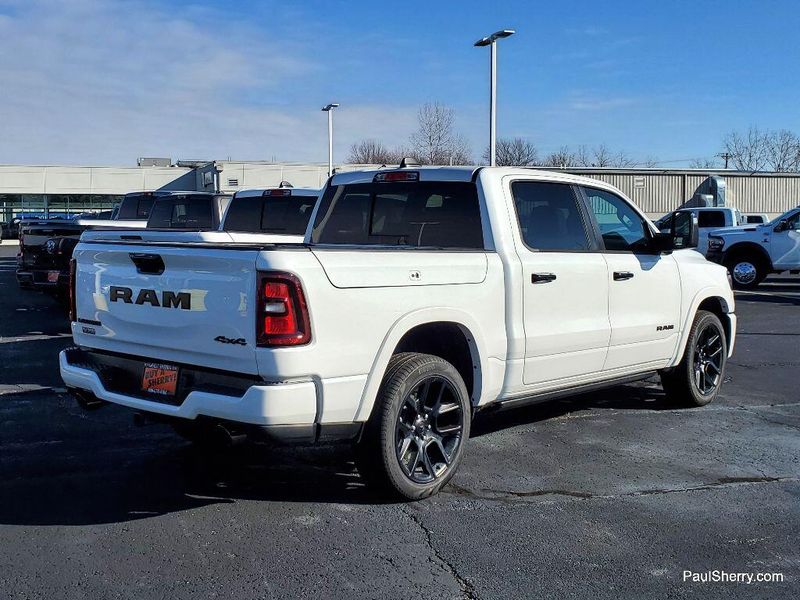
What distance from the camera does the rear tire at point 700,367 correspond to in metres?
7.31

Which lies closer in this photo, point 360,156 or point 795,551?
point 795,551

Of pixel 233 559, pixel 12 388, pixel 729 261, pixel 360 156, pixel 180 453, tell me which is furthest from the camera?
pixel 360 156

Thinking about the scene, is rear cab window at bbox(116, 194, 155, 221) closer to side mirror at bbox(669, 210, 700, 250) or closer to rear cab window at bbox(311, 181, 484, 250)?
rear cab window at bbox(311, 181, 484, 250)

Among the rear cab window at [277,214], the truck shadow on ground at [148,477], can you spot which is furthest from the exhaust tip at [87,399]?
the rear cab window at [277,214]

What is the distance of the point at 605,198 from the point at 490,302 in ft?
6.41

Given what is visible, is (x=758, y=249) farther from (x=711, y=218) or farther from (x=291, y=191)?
(x=291, y=191)

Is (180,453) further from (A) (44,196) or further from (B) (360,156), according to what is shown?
(B) (360,156)

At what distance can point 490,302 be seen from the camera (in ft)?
17.4

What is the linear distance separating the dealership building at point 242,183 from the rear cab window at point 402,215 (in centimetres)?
2082

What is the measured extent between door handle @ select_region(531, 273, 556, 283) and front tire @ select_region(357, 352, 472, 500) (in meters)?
0.93

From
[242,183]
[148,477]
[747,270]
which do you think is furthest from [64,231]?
[242,183]

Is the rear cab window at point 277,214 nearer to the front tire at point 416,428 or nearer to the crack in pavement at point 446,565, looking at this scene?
the front tire at point 416,428

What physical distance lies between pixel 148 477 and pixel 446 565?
2218mm

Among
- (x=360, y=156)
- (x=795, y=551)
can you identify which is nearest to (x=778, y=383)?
(x=795, y=551)
